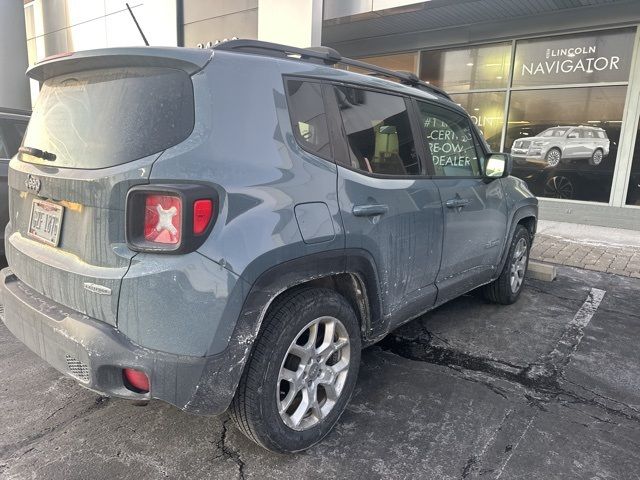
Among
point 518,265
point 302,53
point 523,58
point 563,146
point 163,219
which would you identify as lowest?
point 518,265

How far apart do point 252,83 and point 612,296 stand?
4.84m

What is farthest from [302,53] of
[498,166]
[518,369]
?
[518,369]

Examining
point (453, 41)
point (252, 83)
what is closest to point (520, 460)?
point (252, 83)

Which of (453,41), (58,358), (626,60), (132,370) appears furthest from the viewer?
(453,41)

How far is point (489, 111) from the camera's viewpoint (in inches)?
410

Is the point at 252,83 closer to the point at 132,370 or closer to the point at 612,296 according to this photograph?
the point at 132,370

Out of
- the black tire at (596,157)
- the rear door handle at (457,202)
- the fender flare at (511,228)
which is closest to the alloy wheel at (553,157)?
the black tire at (596,157)

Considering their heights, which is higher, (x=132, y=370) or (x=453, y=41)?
(x=453, y=41)

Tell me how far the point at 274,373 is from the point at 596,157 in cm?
928

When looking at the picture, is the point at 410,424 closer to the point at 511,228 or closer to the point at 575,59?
the point at 511,228

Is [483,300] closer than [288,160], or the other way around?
[288,160]

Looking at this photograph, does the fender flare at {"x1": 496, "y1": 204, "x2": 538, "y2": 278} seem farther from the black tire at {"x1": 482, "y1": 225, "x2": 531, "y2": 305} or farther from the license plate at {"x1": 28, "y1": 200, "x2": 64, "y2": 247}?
the license plate at {"x1": 28, "y1": 200, "x2": 64, "y2": 247}

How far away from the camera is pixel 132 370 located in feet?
6.39

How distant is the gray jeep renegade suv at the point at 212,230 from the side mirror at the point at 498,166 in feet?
4.45
